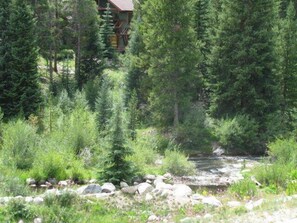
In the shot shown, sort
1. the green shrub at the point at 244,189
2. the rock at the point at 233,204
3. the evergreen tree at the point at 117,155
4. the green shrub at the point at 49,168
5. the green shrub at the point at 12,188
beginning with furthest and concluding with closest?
the green shrub at the point at 49,168, the evergreen tree at the point at 117,155, the green shrub at the point at 244,189, the green shrub at the point at 12,188, the rock at the point at 233,204

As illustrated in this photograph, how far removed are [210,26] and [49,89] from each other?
1279cm

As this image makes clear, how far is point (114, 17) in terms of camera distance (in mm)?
54438

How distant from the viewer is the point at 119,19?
54.5 metres

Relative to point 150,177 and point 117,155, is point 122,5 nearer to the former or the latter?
point 150,177

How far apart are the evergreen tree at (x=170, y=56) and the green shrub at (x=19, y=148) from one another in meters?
11.8

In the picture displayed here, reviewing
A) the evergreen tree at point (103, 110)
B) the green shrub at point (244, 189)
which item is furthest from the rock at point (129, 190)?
the evergreen tree at point (103, 110)

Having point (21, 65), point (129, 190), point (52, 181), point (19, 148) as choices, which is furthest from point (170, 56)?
point (129, 190)

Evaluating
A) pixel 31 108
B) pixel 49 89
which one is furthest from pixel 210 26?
pixel 31 108

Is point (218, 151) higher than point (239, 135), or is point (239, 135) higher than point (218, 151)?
point (239, 135)

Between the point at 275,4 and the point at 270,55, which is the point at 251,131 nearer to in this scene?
the point at 270,55

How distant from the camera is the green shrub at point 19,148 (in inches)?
733

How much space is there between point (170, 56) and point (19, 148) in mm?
13152

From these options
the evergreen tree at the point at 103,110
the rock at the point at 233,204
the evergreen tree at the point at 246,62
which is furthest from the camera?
the evergreen tree at the point at 246,62

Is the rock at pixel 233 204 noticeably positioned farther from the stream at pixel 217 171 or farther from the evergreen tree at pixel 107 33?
the evergreen tree at pixel 107 33
